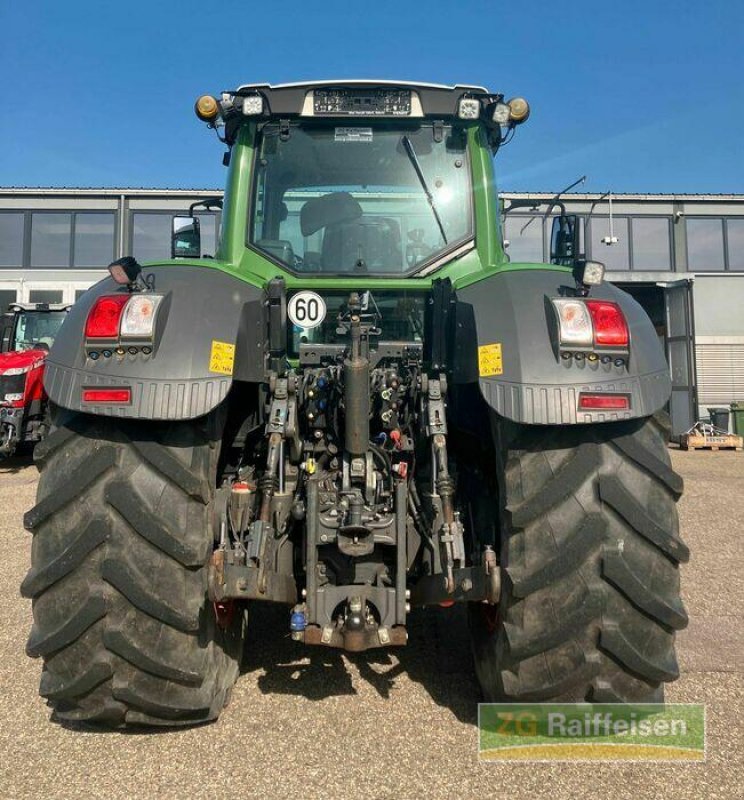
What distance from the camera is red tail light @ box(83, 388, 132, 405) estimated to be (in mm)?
2268

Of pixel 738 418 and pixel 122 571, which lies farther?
pixel 738 418

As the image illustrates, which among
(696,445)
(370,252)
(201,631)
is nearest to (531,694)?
(201,631)

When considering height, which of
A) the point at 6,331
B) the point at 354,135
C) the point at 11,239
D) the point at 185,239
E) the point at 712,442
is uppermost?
the point at 11,239

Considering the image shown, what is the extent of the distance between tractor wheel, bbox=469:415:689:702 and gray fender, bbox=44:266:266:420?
1075mm

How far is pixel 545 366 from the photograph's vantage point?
231cm

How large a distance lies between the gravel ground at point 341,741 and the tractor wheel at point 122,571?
176mm

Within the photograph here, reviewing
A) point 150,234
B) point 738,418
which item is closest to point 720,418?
point 738,418

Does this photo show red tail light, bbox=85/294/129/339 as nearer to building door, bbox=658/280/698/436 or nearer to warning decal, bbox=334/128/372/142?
warning decal, bbox=334/128/372/142

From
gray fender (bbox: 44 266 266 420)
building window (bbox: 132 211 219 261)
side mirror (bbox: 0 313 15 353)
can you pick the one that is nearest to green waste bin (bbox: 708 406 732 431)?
building window (bbox: 132 211 219 261)

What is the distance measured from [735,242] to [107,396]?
71.4 feet

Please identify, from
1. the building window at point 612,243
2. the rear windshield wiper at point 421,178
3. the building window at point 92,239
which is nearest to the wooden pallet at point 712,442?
the building window at point 612,243

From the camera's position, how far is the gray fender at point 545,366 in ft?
7.44

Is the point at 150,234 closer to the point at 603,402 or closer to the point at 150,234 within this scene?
the point at 150,234

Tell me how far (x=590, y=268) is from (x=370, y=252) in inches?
48.1
